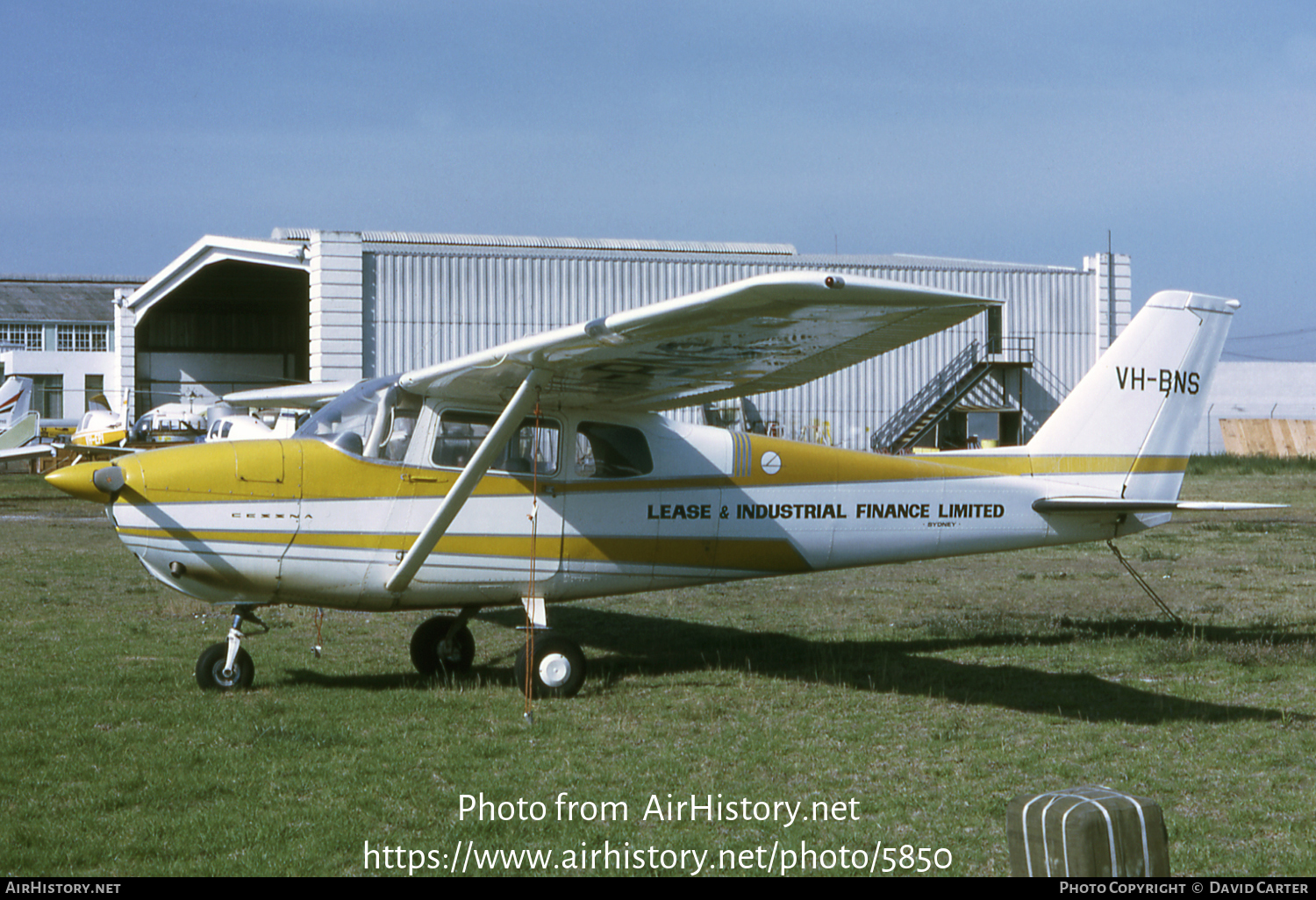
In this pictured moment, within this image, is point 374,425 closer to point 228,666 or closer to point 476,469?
point 476,469

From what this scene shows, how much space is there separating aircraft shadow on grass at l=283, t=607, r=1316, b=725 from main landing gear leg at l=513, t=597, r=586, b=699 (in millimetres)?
441

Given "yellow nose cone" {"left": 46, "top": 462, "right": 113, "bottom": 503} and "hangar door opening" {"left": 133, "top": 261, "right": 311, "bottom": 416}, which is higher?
"hangar door opening" {"left": 133, "top": 261, "right": 311, "bottom": 416}

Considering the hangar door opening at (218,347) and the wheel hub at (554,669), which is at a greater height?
the hangar door opening at (218,347)

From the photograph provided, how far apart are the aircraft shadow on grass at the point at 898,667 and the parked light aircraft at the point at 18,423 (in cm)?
2851

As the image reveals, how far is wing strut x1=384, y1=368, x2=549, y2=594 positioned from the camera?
298 inches

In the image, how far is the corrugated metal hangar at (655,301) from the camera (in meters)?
30.1

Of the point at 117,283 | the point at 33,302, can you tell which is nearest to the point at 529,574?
the point at 33,302

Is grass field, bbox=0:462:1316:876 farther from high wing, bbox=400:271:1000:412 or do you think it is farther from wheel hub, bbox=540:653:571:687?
high wing, bbox=400:271:1000:412

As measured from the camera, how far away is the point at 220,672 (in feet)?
26.1

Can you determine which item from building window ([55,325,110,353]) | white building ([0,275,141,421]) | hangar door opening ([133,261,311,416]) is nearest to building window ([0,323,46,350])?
white building ([0,275,141,421])

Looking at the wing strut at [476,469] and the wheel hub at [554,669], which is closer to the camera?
the wing strut at [476,469]

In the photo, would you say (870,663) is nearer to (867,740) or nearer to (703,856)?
(867,740)

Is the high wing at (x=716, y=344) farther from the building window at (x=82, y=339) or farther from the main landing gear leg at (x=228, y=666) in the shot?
the building window at (x=82, y=339)

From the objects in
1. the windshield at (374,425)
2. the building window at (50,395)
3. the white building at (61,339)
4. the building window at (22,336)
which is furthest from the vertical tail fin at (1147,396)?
the building window at (22,336)
